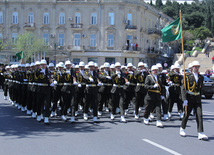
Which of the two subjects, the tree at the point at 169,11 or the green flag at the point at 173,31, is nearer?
the green flag at the point at 173,31

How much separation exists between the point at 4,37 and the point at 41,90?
3923 cm

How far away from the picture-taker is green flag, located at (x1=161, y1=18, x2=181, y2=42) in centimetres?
1022

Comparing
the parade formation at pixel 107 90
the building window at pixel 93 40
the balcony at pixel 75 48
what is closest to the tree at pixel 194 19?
the building window at pixel 93 40

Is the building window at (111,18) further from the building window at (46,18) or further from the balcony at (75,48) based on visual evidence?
the building window at (46,18)

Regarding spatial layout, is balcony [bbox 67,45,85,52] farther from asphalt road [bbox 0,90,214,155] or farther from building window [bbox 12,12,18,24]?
asphalt road [bbox 0,90,214,155]

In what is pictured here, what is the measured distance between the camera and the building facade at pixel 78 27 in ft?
147

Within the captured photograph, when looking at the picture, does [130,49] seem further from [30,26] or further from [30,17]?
[30,17]

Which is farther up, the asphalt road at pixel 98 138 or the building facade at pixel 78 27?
the building facade at pixel 78 27

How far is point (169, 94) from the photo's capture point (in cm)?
1202

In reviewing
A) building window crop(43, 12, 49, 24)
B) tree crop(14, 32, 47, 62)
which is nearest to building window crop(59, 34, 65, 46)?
building window crop(43, 12, 49, 24)

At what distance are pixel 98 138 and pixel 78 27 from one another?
125 feet

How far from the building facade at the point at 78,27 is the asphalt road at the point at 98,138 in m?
34.5

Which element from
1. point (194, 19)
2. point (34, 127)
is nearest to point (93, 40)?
point (34, 127)

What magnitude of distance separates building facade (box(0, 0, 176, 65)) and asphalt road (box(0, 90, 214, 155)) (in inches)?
1359
